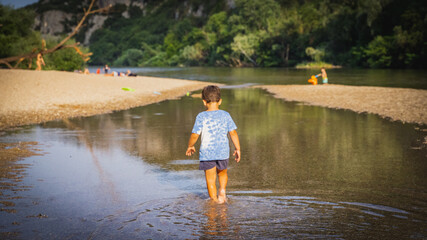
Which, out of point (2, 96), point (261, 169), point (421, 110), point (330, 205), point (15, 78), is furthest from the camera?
point (15, 78)

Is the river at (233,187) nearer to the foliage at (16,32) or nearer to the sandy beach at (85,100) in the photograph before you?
the sandy beach at (85,100)

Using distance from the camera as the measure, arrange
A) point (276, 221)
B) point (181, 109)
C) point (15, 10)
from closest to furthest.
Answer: point (276, 221) → point (181, 109) → point (15, 10)

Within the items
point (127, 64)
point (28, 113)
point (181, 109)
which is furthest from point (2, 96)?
point (127, 64)

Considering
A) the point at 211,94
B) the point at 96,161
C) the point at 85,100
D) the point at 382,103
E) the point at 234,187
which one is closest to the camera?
the point at 211,94

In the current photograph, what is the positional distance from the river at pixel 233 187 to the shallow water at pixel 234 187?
16mm

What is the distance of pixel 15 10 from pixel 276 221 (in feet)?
157

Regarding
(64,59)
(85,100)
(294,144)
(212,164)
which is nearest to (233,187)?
(212,164)

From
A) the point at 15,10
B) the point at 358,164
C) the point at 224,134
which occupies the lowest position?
→ the point at 358,164

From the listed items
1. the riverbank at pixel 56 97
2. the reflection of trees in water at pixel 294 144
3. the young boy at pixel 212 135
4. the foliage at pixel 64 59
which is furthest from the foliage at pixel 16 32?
the young boy at pixel 212 135

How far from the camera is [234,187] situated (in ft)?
22.3

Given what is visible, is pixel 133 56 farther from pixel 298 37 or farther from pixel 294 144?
pixel 294 144

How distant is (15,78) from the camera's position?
26203 millimetres

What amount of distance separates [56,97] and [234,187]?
17072 millimetres

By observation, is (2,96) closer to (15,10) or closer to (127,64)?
(15,10)
